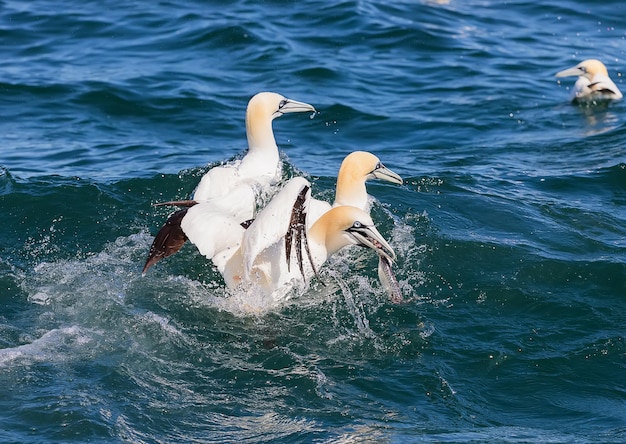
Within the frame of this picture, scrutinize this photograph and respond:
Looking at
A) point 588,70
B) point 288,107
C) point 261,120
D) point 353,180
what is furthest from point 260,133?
point 588,70

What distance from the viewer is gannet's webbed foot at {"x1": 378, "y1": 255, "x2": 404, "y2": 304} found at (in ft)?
28.2

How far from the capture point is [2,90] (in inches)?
614

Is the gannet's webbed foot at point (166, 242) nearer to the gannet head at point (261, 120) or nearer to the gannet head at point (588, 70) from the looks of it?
the gannet head at point (261, 120)

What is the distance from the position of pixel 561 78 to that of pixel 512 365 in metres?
10.4

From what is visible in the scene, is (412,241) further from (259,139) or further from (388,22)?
(388,22)

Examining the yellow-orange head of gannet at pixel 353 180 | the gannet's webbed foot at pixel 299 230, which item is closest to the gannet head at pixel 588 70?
the yellow-orange head of gannet at pixel 353 180

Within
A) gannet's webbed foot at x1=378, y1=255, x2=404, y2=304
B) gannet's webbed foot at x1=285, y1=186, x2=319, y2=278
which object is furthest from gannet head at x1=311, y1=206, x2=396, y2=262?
gannet's webbed foot at x1=285, y1=186, x2=319, y2=278

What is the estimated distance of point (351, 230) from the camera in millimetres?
8352

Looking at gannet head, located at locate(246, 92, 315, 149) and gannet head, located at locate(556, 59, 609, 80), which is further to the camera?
gannet head, located at locate(556, 59, 609, 80)

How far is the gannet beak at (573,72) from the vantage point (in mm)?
16067

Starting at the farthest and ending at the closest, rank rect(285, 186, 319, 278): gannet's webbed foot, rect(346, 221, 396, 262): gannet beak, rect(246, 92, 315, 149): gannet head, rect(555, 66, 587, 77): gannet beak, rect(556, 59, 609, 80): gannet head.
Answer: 1. rect(555, 66, 587, 77): gannet beak
2. rect(556, 59, 609, 80): gannet head
3. rect(246, 92, 315, 149): gannet head
4. rect(346, 221, 396, 262): gannet beak
5. rect(285, 186, 319, 278): gannet's webbed foot

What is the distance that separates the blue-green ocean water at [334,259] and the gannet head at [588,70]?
0.38 meters

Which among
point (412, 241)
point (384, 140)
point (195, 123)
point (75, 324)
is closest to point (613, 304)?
point (412, 241)

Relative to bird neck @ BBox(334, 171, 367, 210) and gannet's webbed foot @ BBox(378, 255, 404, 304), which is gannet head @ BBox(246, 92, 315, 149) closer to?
bird neck @ BBox(334, 171, 367, 210)
